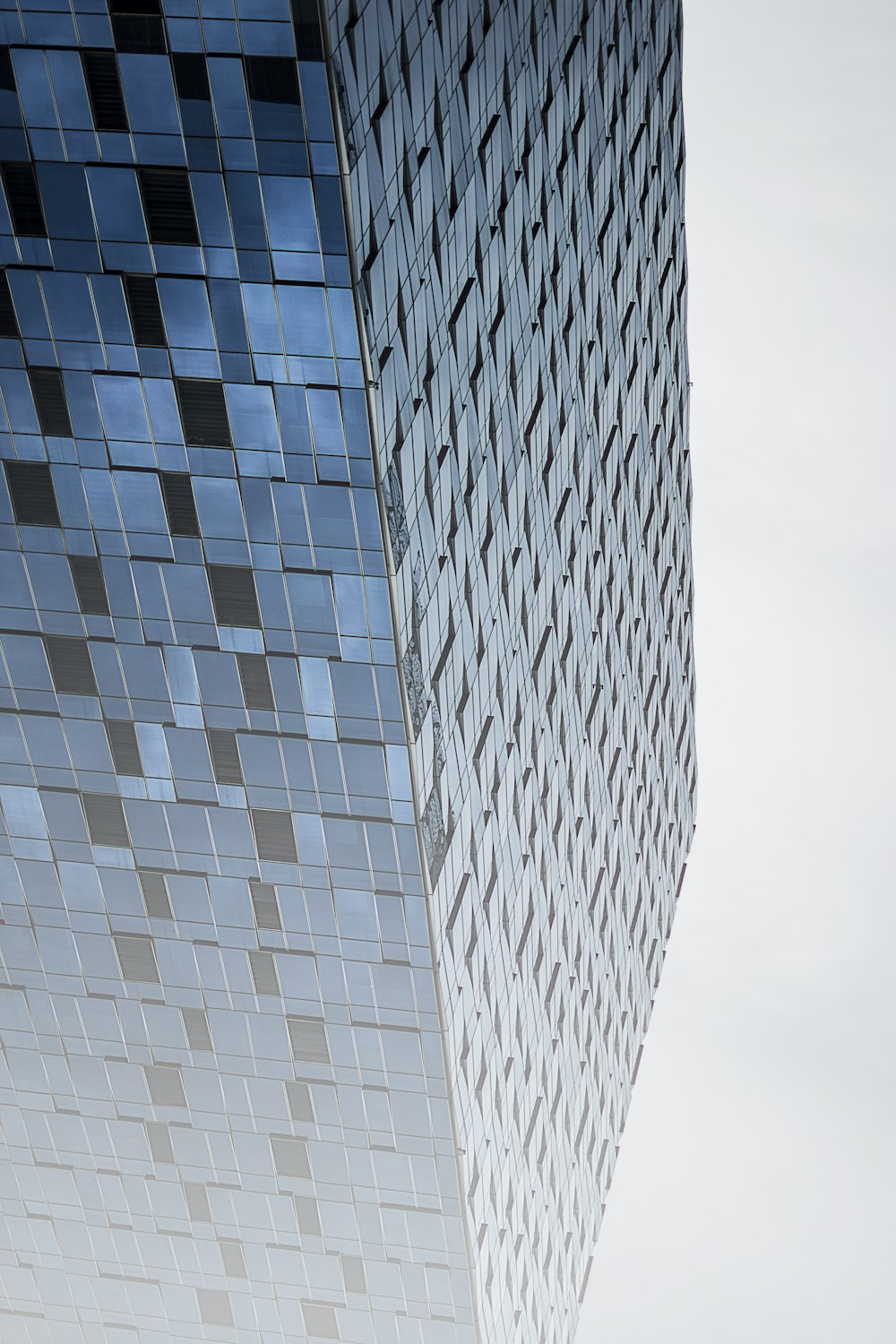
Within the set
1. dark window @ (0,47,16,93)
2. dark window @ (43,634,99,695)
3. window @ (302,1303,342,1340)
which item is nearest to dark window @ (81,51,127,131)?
dark window @ (0,47,16,93)

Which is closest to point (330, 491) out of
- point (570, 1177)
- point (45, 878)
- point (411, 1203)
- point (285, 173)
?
point (285, 173)

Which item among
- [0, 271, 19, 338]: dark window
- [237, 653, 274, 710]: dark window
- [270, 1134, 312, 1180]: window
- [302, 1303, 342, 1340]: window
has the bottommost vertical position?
[302, 1303, 342, 1340]: window

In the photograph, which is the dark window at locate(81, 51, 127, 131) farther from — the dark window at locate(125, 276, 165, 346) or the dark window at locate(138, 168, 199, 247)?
the dark window at locate(125, 276, 165, 346)

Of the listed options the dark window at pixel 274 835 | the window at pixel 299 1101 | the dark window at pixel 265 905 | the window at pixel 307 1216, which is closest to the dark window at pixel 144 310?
the dark window at pixel 274 835

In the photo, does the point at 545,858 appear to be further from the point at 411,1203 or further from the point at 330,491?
the point at 330,491

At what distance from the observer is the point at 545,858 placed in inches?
2606

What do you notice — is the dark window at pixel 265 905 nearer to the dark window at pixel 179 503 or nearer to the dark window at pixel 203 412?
the dark window at pixel 179 503

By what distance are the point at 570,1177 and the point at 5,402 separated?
53532 mm

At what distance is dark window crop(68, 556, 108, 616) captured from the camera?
4328cm

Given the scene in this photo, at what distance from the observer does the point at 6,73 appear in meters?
35.5

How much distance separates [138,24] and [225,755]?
834 inches

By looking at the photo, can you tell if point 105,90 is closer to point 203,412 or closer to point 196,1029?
point 203,412

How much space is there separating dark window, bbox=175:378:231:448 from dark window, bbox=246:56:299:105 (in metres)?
7.53

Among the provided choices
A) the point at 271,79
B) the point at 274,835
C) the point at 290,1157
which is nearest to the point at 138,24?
the point at 271,79
